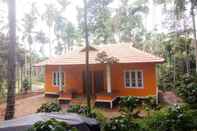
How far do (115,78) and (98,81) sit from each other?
5.92 feet

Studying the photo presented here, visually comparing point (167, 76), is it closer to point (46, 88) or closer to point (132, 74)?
point (132, 74)

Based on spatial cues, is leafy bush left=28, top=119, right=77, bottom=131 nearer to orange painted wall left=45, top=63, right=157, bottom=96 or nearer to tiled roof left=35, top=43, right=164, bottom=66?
tiled roof left=35, top=43, right=164, bottom=66

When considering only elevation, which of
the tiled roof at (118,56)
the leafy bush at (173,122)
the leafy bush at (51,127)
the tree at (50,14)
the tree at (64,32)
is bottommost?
the leafy bush at (173,122)

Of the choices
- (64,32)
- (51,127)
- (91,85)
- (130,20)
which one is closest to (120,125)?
(51,127)

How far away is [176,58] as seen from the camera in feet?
78.5

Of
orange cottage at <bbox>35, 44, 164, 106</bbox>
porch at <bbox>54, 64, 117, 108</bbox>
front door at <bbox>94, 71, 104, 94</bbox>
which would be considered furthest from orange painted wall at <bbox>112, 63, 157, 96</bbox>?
front door at <bbox>94, 71, 104, 94</bbox>

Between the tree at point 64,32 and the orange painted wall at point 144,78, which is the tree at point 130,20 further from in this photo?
the orange painted wall at point 144,78

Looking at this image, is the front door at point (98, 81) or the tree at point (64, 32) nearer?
the front door at point (98, 81)

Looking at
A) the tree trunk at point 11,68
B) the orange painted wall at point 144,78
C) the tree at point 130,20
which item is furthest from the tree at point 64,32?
the tree trunk at point 11,68

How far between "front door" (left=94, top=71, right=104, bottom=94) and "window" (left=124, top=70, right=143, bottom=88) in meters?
2.22

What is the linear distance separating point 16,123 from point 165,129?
15.8 ft

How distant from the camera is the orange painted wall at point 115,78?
14.4 m

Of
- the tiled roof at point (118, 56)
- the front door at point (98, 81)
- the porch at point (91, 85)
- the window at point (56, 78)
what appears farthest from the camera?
the window at point (56, 78)

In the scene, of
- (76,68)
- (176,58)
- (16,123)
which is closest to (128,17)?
(176,58)
